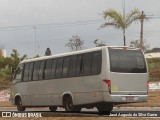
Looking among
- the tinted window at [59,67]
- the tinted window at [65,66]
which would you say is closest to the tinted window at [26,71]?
the tinted window at [59,67]

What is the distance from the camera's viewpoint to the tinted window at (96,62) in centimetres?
2073

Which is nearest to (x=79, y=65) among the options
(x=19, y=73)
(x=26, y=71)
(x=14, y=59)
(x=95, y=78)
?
(x=95, y=78)

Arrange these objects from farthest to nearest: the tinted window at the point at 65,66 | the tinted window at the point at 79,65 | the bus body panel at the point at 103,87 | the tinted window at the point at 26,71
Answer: the tinted window at the point at 26,71
the tinted window at the point at 65,66
the tinted window at the point at 79,65
the bus body panel at the point at 103,87

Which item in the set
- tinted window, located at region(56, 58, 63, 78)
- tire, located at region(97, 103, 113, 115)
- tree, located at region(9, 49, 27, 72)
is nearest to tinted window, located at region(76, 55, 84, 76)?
tinted window, located at region(56, 58, 63, 78)

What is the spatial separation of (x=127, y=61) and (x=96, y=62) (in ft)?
4.53

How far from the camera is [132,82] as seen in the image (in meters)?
20.9

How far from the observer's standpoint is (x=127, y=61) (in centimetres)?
2112

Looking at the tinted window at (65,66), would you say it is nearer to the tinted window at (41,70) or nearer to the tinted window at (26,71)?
the tinted window at (41,70)

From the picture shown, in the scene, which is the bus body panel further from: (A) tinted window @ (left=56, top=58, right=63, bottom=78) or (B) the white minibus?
(A) tinted window @ (left=56, top=58, right=63, bottom=78)

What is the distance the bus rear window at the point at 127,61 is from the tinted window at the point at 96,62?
0.51 meters

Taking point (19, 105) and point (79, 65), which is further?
point (19, 105)

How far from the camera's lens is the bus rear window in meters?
20.7

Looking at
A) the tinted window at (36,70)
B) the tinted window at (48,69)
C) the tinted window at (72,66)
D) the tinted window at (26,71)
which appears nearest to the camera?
the tinted window at (72,66)

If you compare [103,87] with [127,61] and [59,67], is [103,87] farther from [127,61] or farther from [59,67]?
[59,67]
